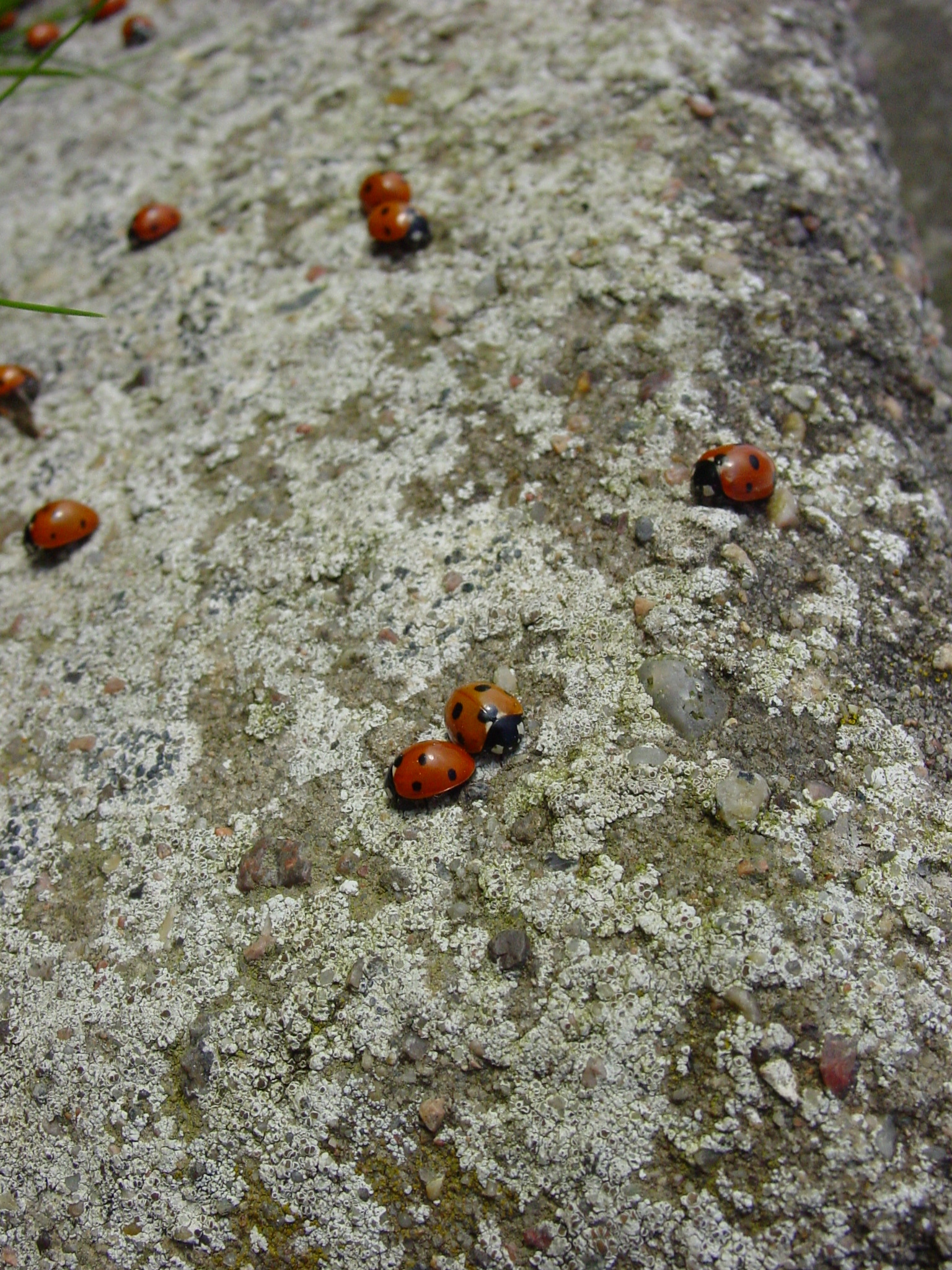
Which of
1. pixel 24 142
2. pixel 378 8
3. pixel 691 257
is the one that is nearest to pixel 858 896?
pixel 691 257

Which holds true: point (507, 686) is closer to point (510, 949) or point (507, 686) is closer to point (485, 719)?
point (485, 719)

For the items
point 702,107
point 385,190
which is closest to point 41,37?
point 385,190

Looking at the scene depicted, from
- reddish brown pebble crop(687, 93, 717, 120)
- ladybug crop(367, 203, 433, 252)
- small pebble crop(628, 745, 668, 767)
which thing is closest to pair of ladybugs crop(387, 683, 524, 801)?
small pebble crop(628, 745, 668, 767)

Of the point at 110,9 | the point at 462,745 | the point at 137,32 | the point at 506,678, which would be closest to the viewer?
the point at 462,745

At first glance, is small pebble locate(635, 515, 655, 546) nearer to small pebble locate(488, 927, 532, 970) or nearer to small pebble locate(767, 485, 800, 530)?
small pebble locate(767, 485, 800, 530)

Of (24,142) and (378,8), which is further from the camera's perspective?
(24,142)

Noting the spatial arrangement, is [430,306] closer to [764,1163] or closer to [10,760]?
[10,760]
